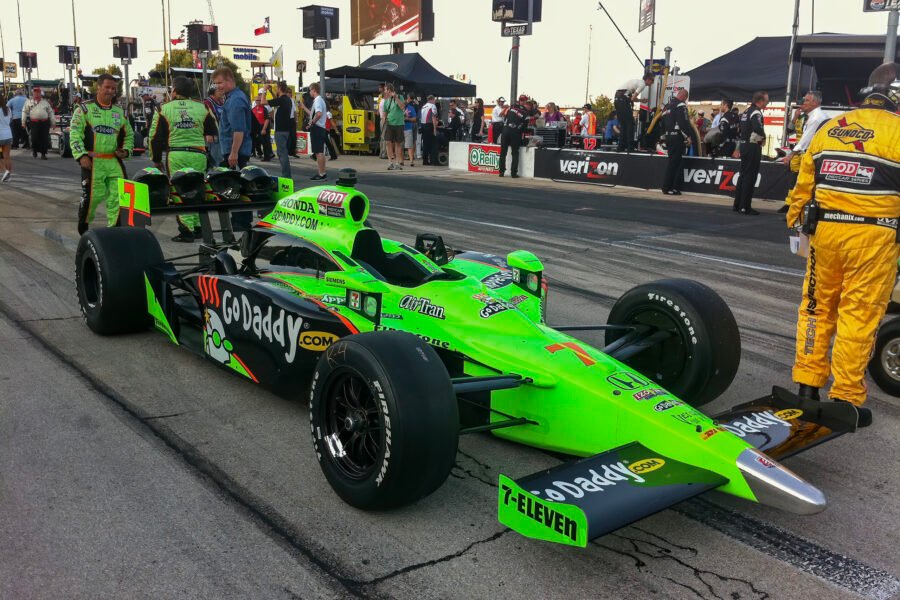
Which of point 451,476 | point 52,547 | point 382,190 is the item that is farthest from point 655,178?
point 52,547

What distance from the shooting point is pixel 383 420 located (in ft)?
10.2

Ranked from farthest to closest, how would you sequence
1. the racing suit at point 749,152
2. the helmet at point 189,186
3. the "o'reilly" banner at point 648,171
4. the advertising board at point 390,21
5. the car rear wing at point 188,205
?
1. the advertising board at point 390,21
2. the "o'reilly" banner at point 648,171
3. the racing suit at point 749,152
4. the helmet at point 189,186
5. the car rear wing at point 188,205

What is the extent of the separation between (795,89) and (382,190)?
49.0 ft

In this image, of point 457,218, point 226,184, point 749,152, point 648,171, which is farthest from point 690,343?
point 648,171

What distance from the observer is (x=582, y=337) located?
238 inches

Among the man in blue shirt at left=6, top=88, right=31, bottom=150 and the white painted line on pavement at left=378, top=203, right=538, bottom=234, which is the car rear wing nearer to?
the white painted line on pavement at left=378, top=203, right=538, bottom=234

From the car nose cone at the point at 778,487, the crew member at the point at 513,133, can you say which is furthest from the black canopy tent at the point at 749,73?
the car nose cone at the point at 778,487

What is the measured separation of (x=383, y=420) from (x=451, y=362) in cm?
91

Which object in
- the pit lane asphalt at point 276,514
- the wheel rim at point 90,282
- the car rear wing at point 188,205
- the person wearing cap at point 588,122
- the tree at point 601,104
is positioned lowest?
the pit lane asphalt at point 276,514

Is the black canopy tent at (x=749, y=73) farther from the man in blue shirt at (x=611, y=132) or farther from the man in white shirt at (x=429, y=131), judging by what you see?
Answer: the man in white shirt at (x=429, y=131)

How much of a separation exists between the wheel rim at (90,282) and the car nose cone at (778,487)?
4.60m

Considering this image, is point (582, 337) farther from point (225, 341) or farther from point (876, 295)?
point (225, 341)

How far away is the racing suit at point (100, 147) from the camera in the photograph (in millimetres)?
8711

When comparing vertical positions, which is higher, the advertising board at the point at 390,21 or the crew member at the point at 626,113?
the advertising board at the point at 390,21
